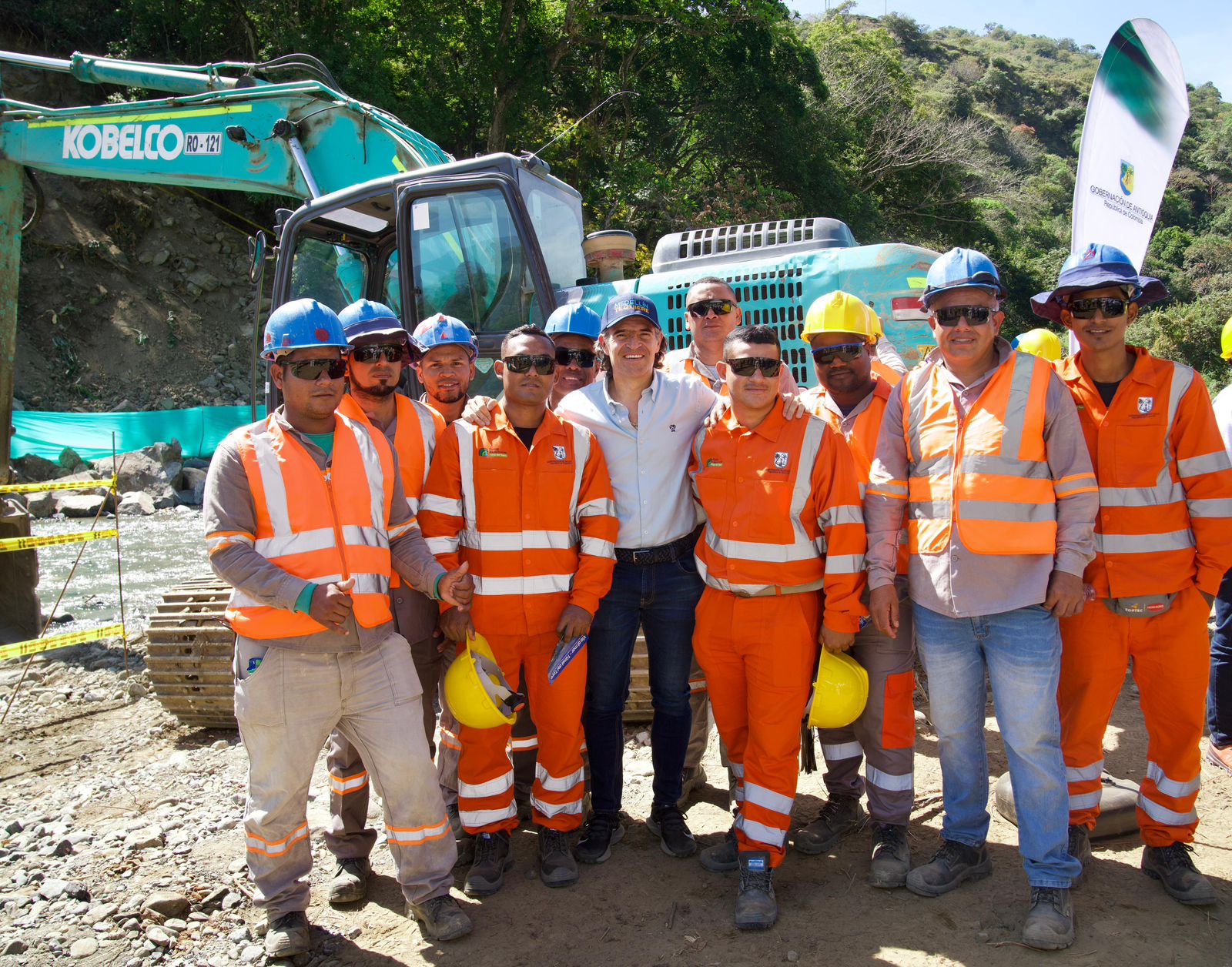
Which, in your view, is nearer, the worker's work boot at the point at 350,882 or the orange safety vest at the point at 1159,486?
the orange safety vest at the point at 1159,486

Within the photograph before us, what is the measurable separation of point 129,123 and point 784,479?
18.7 ft

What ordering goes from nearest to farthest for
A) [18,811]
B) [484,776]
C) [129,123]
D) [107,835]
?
[484,776] → [107,835] → [18,811] → [129,123]

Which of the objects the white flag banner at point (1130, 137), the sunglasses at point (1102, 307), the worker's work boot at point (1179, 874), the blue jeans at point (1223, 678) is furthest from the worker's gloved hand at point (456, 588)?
the white flag banner at point (1130, 137)

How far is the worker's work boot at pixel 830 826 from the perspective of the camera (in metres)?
3.82

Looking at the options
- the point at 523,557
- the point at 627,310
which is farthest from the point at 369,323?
the point at 523,557

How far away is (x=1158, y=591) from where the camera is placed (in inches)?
130

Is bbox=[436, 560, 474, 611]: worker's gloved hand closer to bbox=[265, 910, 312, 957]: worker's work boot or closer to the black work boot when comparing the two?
bbox=[265, 910, 312, 957]: worker's work boot

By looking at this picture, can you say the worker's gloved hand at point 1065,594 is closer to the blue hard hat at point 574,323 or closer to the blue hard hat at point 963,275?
the blue hard hat at point 963,275

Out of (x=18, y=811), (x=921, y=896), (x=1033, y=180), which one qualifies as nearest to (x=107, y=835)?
(x=18, y=811)

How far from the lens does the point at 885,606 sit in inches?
132

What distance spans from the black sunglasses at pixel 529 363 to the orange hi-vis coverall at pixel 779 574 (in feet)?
2.64

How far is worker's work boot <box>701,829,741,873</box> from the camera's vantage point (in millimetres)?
3705

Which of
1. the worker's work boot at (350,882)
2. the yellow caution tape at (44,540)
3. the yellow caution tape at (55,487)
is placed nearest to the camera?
the worker's work boot at (350,882)

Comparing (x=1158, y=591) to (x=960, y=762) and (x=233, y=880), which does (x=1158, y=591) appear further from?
(x=233, y=880)
